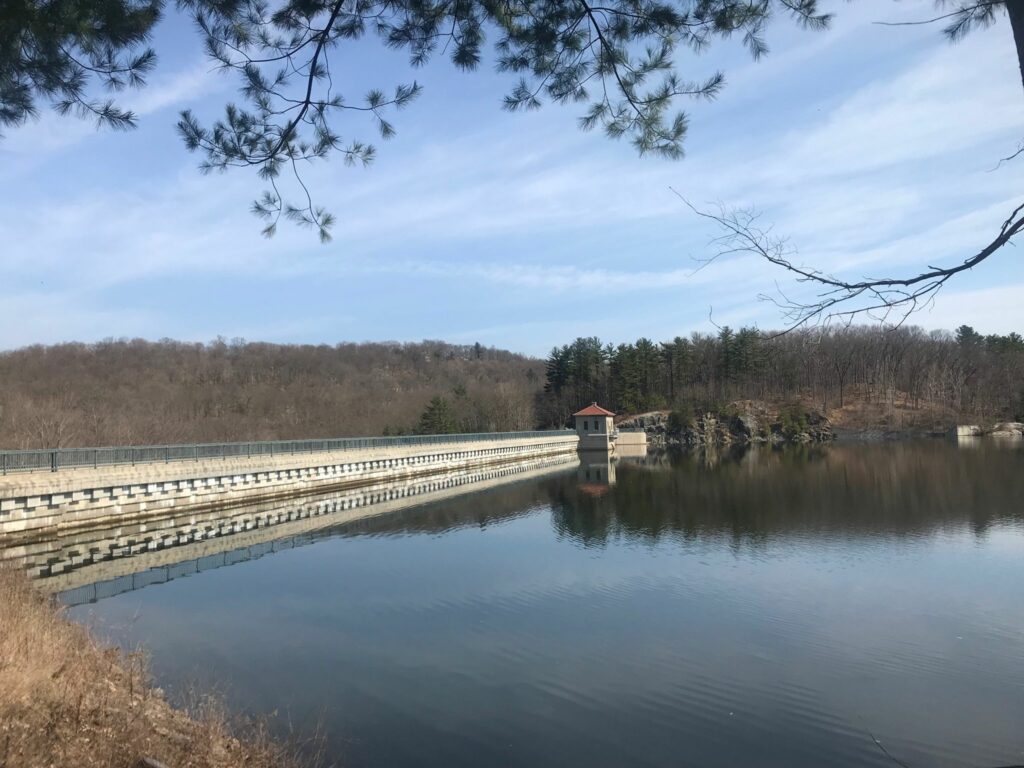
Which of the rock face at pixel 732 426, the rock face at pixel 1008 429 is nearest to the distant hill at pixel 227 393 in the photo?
the rock face at pixel 732 426

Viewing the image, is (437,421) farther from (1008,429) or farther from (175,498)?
(1008,429)

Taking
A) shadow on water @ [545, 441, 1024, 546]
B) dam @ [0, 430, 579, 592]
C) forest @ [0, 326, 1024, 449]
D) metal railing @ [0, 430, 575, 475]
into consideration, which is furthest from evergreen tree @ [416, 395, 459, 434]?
shadow on water @ [545, 441, 1024, 546]

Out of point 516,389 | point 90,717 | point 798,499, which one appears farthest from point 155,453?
point 516,389

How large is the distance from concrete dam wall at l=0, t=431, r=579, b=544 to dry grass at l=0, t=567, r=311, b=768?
1287cm

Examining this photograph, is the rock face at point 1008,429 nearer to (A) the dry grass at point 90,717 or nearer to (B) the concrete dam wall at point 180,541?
(B) the concrete dam wall at point 180,541

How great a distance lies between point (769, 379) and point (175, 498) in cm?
8274

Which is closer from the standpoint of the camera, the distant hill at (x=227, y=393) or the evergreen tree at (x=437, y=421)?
the distant hill at (x=227, y=393)

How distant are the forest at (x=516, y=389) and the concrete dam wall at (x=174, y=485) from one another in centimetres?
2302

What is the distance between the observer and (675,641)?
1120cm

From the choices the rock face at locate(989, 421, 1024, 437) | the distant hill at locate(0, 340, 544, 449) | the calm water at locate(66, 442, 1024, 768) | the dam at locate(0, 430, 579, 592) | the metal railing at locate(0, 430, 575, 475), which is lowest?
the rock face at locate(989, 421, 1024, 437)

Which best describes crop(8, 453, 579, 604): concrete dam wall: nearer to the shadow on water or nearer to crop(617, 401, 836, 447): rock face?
the shadow on water

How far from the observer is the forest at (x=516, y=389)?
71562 mm

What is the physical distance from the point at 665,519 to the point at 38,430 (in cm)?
3267

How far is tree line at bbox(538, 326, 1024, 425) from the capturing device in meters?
82.3
